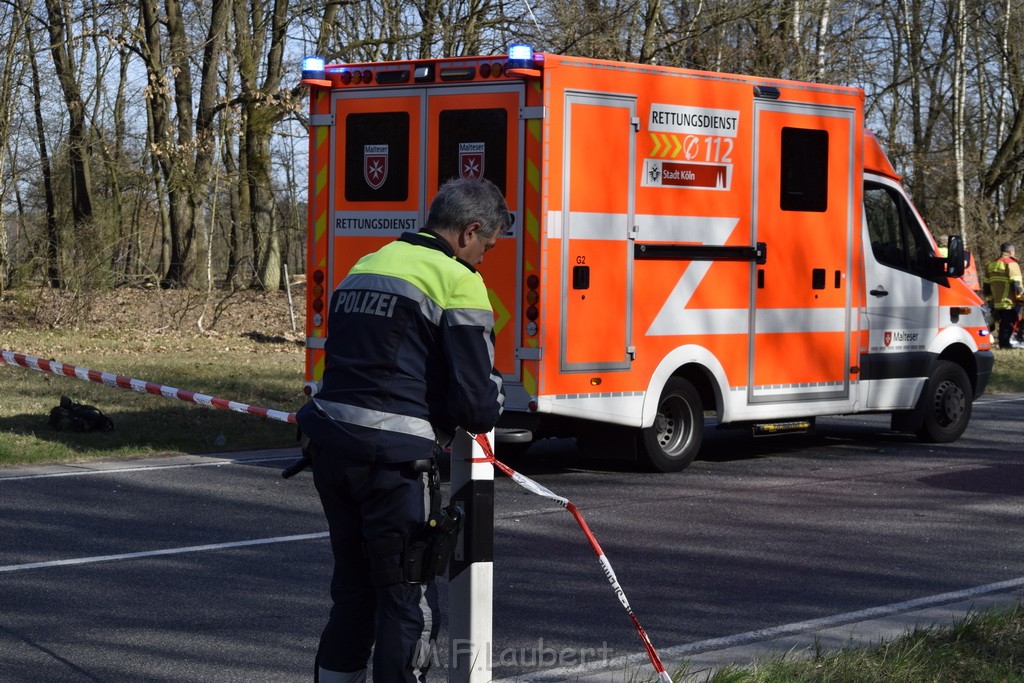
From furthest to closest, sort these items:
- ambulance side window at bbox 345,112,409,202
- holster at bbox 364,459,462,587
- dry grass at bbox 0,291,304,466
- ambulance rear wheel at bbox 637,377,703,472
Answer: dry grass at bbox 0,291,304,466 < ambulance rear wheel at bbox 637,377,703,472 < ambulance side window at bbox 345,112,409,202 < holster at bbox 364,459,462,587

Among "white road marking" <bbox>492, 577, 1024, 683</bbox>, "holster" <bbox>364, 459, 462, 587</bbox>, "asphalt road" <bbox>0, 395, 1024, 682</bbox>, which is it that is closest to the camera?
"holster" <bbox>364, 459, 462, 587</bbox>

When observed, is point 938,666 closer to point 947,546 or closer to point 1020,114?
point 947,546

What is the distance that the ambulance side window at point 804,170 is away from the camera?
1119 cm

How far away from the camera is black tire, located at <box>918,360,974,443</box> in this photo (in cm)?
1258

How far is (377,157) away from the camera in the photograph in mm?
10625

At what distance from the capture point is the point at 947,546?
321 inches

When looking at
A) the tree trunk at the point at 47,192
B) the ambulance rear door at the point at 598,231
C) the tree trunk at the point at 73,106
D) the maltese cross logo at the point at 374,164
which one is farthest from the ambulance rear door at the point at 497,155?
the tree trunk at the point at 73,106

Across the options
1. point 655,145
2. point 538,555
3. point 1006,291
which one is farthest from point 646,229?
point 1006,291

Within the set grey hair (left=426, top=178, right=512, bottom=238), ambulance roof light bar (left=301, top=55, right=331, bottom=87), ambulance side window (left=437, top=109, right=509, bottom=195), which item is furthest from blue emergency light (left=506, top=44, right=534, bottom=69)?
grey hair (left=426, top=178, right=512, bottom=238)

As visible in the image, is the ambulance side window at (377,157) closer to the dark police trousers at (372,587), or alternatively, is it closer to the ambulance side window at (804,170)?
the ambulance side window at (804,170)

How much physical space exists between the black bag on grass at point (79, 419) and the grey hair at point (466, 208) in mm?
8231

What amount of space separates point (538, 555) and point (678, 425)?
11.3 ft

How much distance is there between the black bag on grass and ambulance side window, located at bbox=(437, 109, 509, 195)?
3.78 metres

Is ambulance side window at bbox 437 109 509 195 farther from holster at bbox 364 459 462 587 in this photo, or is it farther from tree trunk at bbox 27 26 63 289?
tree trunk at bbox 27 26 63 289
